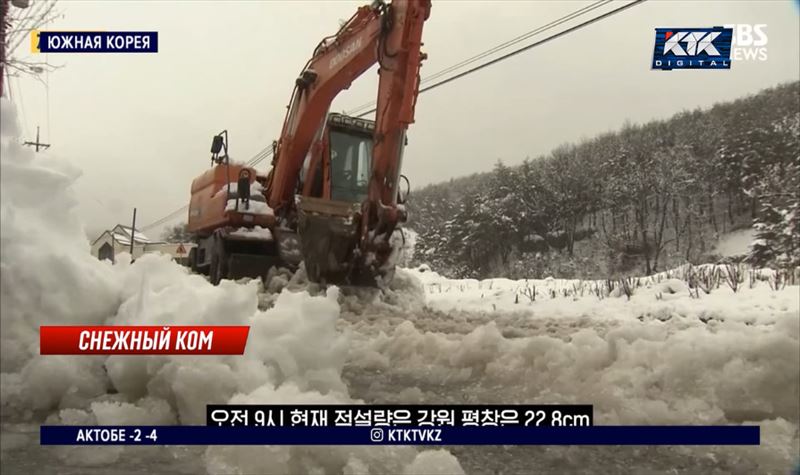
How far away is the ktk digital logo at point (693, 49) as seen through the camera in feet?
6.70

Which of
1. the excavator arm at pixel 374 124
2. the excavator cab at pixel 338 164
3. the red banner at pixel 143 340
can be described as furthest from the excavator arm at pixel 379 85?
the red banner at pixel 143 340

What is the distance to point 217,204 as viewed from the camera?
8.02 metres

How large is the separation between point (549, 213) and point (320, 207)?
22529 mm

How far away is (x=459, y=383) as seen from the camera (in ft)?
9.66

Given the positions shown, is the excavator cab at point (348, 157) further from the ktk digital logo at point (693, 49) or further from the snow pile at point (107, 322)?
the ktk digital logo at point (693, 49)

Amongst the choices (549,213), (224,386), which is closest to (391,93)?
(224,386)

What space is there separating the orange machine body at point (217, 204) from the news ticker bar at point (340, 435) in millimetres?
6200

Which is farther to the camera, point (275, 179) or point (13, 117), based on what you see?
point (275, 179)

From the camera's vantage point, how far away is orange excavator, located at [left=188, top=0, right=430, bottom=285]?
6.29 meters

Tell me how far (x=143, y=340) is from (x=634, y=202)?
2134cm

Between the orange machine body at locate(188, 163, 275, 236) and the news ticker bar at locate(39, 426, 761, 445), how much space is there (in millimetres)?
6200

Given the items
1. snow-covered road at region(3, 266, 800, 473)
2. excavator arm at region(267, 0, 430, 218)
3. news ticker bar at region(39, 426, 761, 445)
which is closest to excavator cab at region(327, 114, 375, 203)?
excavator arm at region(267, 0, 430, 218)

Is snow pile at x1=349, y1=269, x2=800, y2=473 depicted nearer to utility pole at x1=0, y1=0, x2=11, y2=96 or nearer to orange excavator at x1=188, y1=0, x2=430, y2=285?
utility pole at x1=0, y1=0, x2=11, y2=96

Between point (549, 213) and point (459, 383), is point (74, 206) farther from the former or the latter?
point (549, 213)
